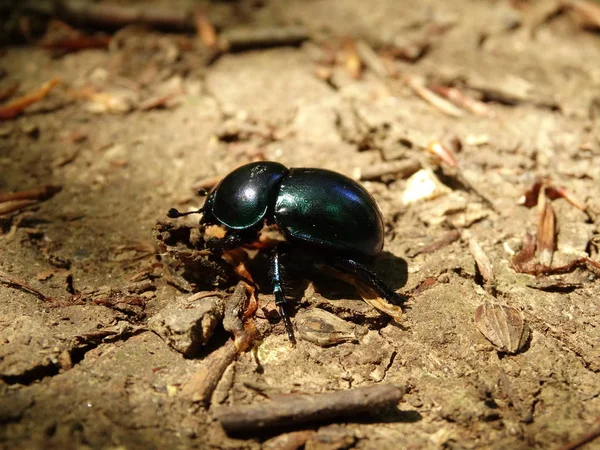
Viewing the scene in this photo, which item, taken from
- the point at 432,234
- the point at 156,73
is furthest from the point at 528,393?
the point at 156,73

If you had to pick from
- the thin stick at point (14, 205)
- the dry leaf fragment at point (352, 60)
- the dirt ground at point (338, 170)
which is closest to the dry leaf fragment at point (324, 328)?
the dirt ground at point (338, 170)

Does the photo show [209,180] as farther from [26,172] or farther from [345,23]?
[345,23]

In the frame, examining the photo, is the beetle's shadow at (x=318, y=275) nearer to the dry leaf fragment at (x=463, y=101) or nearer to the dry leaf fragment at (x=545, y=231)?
the dry leaf fragment at (x=545, y=231)

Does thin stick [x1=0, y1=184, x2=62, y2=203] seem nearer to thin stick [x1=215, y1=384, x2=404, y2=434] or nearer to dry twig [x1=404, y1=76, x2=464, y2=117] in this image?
thin stick [x1=215, y1=384, x2=404, y2=434]

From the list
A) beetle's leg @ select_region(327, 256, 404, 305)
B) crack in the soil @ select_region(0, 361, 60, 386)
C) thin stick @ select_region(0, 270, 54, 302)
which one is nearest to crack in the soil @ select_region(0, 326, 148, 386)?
crack in the soil @ select_region(0, 361, 60, 386)

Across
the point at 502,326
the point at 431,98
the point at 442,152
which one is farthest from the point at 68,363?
the point at 431,98
